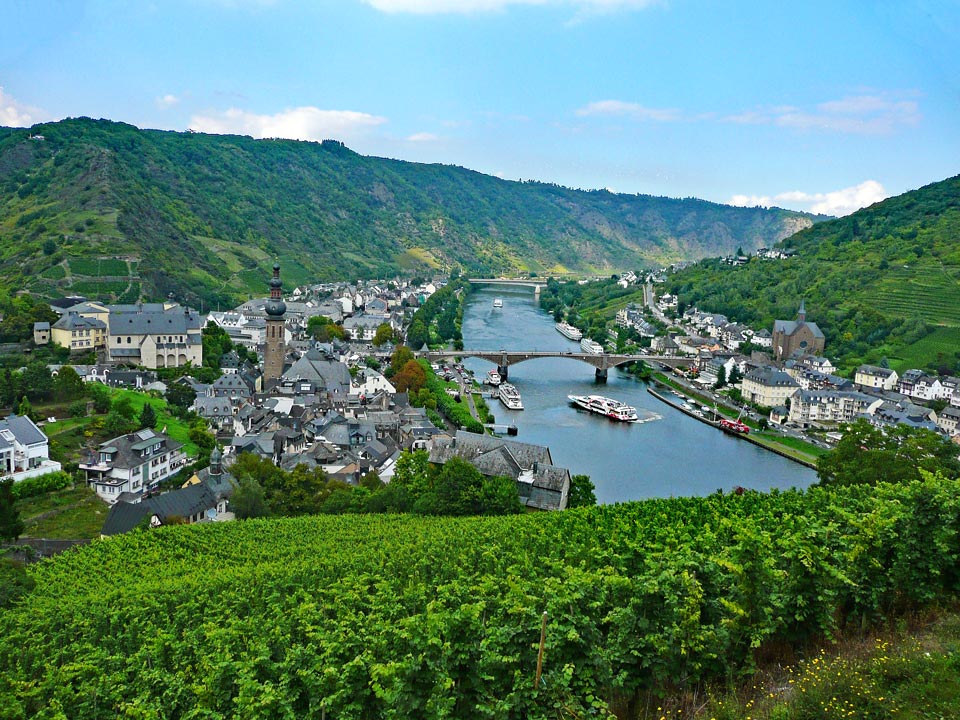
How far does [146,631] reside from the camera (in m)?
9.59

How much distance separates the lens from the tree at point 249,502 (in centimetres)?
1898

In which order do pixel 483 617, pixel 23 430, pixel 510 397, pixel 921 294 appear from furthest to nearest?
pixel 921 294 → pixel 510 397 → pixel 23 430 → pixel 483 617

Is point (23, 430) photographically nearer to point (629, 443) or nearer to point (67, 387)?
point (67, 387)

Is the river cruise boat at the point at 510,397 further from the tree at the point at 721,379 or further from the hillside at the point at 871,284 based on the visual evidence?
the hillside at the point at 871,284

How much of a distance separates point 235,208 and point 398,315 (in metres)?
43.1

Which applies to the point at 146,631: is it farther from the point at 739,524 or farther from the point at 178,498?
the point at 178,498

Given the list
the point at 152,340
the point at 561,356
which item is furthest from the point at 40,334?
the point at 561,356

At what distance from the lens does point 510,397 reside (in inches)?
1451

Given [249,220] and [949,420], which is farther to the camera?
[249,220]

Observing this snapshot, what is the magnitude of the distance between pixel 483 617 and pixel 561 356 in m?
39.2

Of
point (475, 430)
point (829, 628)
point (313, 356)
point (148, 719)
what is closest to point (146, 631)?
point (148, 719)

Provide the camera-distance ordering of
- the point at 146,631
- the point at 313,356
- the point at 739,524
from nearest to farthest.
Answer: the point at 146,631
the point at 739,524
the point at 313,356

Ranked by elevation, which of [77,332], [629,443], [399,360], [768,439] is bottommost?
[629,443]

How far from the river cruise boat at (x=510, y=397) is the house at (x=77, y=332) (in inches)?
737
